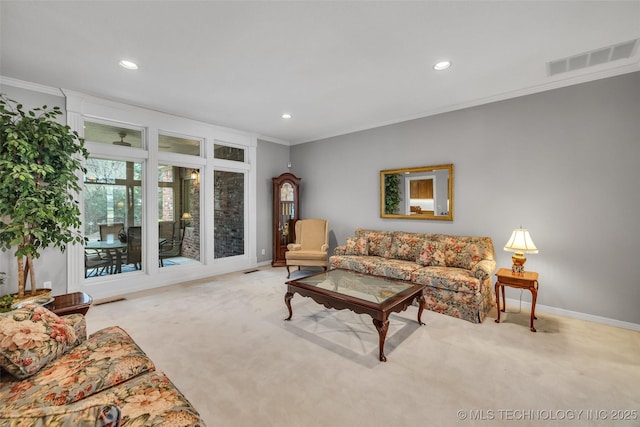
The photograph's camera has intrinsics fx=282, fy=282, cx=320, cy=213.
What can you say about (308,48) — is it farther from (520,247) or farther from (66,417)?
(520,247)

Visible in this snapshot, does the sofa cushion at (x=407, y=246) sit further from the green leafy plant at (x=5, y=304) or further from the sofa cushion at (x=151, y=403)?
the green leafy plant at (x=5, y=304)

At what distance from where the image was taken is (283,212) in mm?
5934

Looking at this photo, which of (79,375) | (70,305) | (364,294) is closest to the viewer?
(79,375)

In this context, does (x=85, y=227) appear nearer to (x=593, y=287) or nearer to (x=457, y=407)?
(x=457, y=407)

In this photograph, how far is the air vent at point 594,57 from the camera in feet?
8.66

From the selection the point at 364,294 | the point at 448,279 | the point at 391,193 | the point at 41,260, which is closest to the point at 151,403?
the point at 364,294

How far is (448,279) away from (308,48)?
9.45 feet

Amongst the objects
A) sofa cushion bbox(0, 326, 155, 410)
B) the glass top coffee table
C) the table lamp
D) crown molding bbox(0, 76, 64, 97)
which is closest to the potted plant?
crown molding bbox(0, 76, 64, 97)

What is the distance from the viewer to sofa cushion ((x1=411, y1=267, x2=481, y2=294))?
313 cm

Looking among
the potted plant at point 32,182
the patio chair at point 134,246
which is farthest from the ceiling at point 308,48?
the patio chair at point 134,246

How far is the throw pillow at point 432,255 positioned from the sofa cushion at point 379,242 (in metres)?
0.59

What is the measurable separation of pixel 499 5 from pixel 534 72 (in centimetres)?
146

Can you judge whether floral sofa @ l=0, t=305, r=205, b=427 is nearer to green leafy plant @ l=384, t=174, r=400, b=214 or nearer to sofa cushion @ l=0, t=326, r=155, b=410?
sofa cushion @ l=0, t=326, r=155, b=410

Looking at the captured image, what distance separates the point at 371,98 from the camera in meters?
3.85
